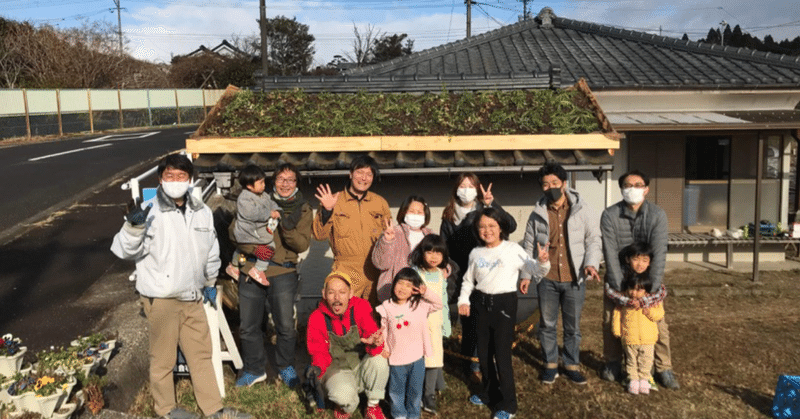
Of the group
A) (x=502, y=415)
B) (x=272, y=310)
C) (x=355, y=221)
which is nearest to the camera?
(x=502, y=415)

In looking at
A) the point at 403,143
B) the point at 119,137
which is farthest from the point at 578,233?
the point at 119,137

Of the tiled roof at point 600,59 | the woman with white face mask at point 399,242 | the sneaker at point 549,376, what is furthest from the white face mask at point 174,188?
the tiled roof at point 600,59

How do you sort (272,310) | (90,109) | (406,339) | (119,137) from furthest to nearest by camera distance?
(90,109) < (119,137) < (272,310) < (406,339)

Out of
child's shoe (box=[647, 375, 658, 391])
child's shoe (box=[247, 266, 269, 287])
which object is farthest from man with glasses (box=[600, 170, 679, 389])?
child's shoe (box=[247, 266, 269, 287])

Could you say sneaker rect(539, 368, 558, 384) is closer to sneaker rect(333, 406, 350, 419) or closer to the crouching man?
the crouching man

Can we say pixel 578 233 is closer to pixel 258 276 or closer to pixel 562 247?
pixel 562 247

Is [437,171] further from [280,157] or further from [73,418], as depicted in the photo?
[73,418]

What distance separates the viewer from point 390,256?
15.8ft

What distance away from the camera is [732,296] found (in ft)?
28.3

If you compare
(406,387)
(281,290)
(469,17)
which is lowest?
(406,387)

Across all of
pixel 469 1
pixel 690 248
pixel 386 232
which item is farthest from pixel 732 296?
pixel 469 1

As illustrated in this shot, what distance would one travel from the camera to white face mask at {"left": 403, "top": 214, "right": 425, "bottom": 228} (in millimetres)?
4816

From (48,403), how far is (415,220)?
8.86 feet

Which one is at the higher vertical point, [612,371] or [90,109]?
[90,109]
